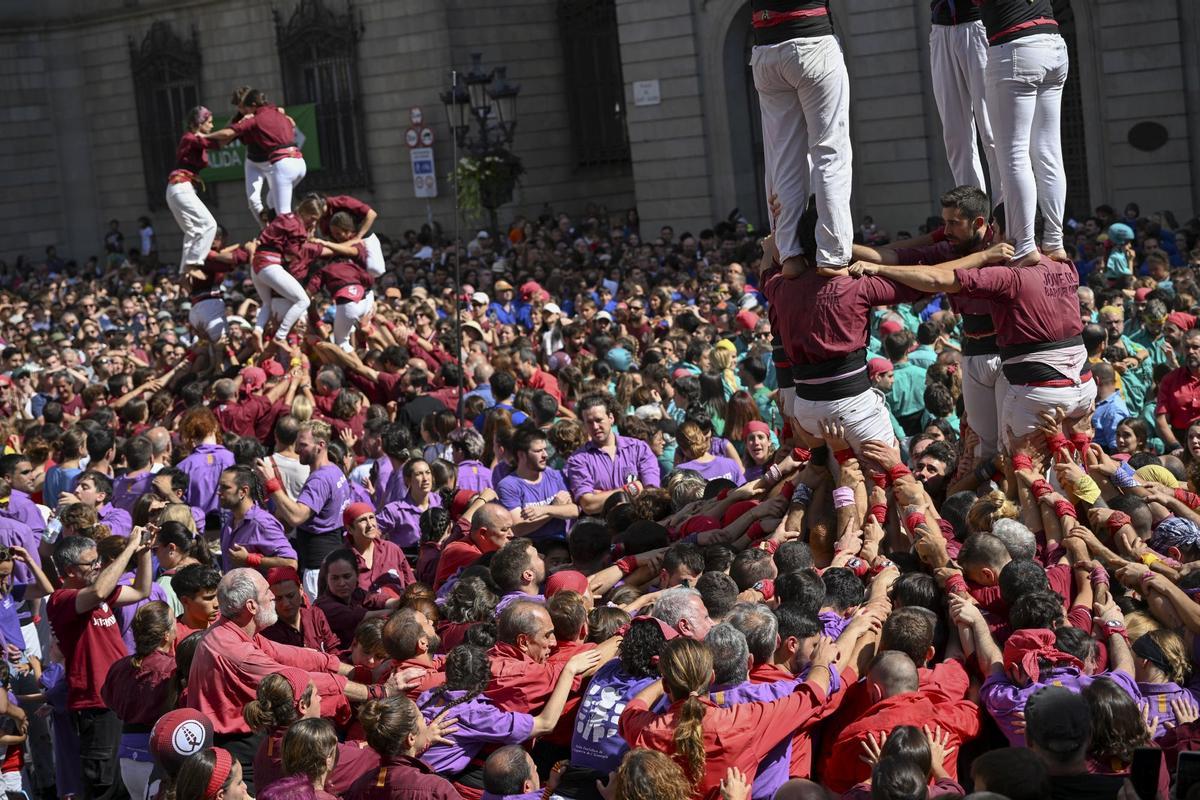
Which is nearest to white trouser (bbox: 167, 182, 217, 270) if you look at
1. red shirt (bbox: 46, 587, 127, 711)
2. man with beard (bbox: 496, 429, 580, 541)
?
man with beard (bbox: 496, 429, 580, 541)

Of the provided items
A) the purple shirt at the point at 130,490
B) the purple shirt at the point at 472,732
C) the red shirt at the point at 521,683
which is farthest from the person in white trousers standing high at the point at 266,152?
the purple shirt at the point at 472,732

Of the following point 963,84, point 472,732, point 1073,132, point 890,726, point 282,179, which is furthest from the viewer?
point 1073,132

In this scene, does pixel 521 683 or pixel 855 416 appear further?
pixel 855 416

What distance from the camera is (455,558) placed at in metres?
8.16

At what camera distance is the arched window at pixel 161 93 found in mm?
33250

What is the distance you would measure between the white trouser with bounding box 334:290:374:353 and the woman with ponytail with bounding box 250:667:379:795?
7.97 metres

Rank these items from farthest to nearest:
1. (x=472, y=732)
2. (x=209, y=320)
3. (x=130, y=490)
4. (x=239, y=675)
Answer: (x=209, y=320), (x=130, y=490), (x=239, y=675), (x=472, y=732)

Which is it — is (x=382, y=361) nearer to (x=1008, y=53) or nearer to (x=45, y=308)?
(x=1008, y=53)

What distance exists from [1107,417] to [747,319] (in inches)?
202

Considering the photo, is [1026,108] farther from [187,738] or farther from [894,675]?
[187,738]

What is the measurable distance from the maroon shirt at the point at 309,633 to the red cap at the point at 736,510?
6.89 feet

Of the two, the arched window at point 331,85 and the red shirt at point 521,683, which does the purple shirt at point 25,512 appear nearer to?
the red shirt at point 521,683

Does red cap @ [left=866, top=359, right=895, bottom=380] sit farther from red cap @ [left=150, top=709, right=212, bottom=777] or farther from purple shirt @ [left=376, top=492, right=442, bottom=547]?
red cap @ [left=150, top=709, right=212, bottom=777]

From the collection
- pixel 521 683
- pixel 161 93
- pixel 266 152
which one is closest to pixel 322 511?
pixel 521 683
